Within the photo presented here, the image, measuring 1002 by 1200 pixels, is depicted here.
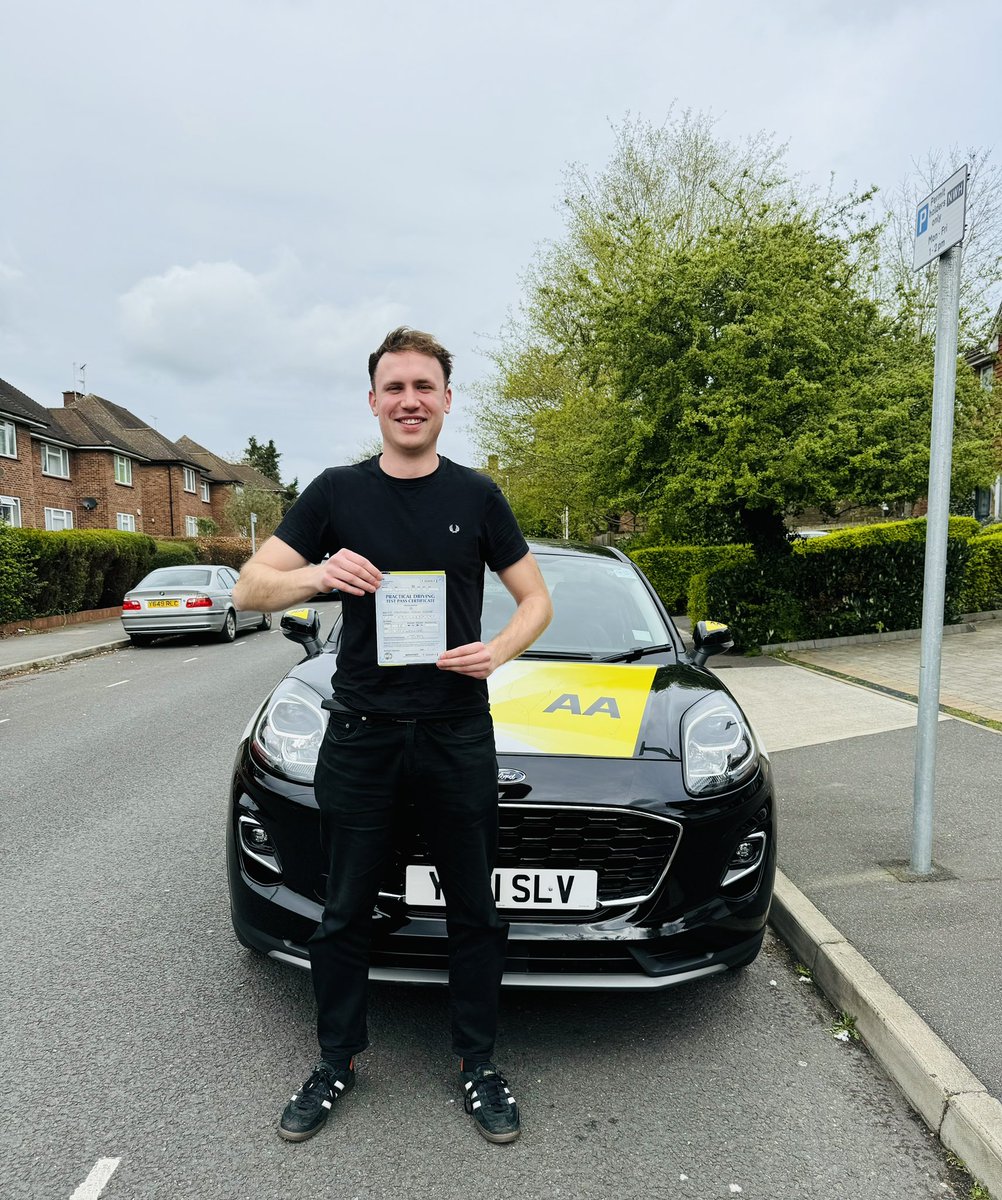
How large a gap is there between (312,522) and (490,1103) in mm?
1589

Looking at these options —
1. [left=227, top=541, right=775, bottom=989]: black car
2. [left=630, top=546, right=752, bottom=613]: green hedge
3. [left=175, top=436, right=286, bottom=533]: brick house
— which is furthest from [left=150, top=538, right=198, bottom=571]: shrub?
[left=227, top=541, right=775, bottom=989]: black car

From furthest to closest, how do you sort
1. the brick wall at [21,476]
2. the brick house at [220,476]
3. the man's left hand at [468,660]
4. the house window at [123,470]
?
1. the brick house at [220,476]
2. the house window at [123,470]
3. the brick wall at [21,476]
4. the man's left hand at [468,660]

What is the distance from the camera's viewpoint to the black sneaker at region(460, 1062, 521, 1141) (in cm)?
221

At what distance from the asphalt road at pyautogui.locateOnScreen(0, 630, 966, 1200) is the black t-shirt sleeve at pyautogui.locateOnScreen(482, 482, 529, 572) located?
127cm

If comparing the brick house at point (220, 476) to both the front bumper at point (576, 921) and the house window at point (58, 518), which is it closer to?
the house window at point (58, 518)

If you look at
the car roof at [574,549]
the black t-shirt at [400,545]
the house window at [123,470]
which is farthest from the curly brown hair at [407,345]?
the house window at [123,470]

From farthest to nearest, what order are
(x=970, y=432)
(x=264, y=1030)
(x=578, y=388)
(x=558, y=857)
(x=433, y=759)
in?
(x=578, y=388) < (x=970, y=432) < (x=264, y=1030) < (x=558, y=857) < (x=433, y=759)

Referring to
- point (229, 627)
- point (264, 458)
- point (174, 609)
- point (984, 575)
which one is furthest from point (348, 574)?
point (264, 458)

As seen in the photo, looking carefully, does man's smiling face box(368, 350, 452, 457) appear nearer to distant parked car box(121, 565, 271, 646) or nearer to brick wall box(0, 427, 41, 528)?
distant parked car box(121, 565, 271, 646)

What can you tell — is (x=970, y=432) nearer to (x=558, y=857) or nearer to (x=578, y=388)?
(x=558, y=857)

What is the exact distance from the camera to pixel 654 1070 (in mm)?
2537

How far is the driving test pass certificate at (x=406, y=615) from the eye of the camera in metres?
2.12

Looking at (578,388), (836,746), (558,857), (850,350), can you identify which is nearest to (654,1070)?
(558,857)

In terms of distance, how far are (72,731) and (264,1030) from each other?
5.79 meters
